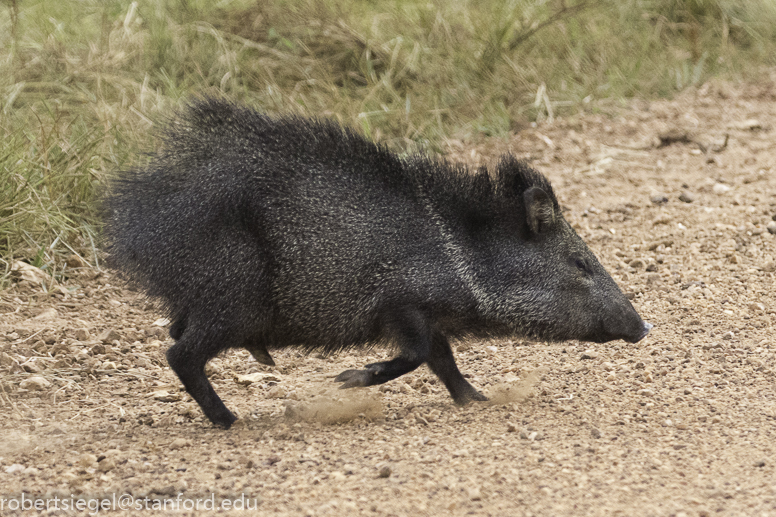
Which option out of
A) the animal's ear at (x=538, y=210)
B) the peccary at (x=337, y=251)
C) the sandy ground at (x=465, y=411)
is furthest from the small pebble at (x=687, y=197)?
the animal's ear at (x=538, y=210)

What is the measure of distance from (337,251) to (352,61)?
4.77m

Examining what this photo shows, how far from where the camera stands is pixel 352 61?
8.13 meters

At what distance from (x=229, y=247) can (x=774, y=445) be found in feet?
7.21

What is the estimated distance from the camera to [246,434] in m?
3.59

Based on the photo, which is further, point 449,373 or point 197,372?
point 449,373

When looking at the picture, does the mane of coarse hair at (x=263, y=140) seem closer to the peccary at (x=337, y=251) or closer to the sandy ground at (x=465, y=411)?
the peccary at (x=337, y=251)

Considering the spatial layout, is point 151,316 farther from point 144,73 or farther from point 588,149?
point 588,149

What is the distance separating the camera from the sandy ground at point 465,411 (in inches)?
113

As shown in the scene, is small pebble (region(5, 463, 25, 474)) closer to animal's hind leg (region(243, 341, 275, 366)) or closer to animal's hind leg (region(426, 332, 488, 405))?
animal's hind leg (region(243, 341, 275, 366))

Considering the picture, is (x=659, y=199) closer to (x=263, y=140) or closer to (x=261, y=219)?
(x=263, y=140)

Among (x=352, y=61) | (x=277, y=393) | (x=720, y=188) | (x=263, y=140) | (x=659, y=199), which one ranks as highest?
(x=352, y=61)

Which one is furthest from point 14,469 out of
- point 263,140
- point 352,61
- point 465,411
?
point 352,61

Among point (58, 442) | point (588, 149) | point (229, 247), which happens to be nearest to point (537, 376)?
point (229, 247)

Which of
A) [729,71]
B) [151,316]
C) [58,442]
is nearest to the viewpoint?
[58,442]
